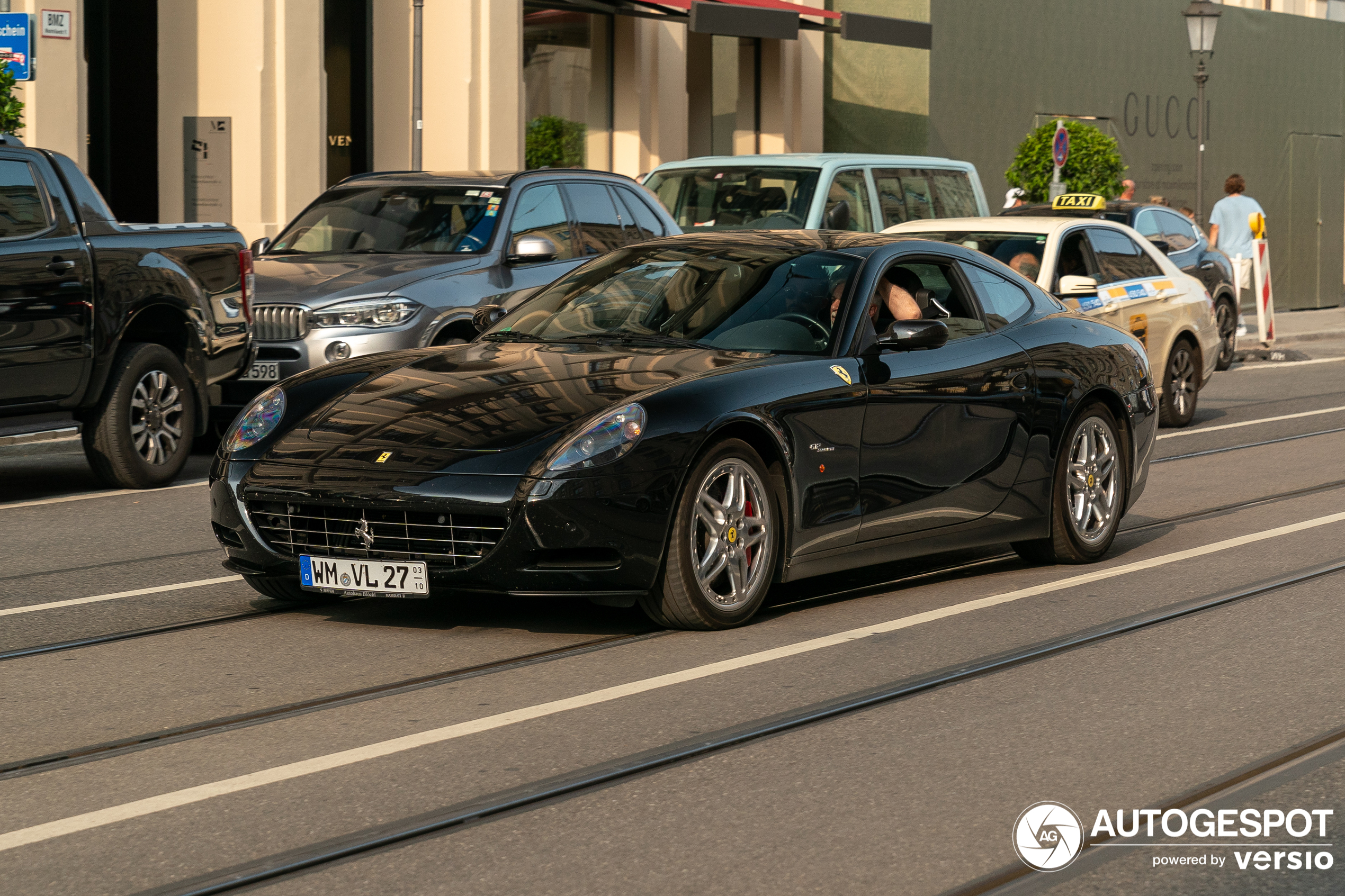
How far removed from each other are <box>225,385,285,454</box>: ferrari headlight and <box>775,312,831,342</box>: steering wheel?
1.94 meters

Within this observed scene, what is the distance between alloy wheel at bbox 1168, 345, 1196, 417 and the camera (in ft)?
49.8

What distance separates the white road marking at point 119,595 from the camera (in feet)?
24.1

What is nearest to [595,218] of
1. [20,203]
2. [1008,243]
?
[1008,243]

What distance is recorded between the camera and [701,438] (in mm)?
6617

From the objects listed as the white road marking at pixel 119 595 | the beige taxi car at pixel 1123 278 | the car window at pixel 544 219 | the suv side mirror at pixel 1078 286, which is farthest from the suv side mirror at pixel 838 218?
the white road marking at pixel 119 595

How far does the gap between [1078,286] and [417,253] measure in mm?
4461

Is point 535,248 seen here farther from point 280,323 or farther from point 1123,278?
point 1123,278

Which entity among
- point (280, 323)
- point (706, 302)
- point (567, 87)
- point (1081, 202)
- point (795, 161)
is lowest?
point (280, 323)

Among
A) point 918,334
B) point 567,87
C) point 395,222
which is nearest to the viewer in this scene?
point 918,334

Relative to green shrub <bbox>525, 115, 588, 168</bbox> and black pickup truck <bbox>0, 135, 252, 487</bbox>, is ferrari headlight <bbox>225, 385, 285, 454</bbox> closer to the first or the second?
black pickup truck <bbox>0, 135, 252, 487</bbox>

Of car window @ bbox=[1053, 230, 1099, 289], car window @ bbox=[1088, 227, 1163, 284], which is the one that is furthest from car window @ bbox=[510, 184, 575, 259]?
car window @ bbox=[1088, 227, 1163, 284]

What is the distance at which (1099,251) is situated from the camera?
14.6m

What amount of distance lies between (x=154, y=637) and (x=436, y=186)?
724cm

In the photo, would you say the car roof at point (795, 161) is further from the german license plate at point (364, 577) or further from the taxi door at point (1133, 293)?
the german license plate at point (364, 577)
